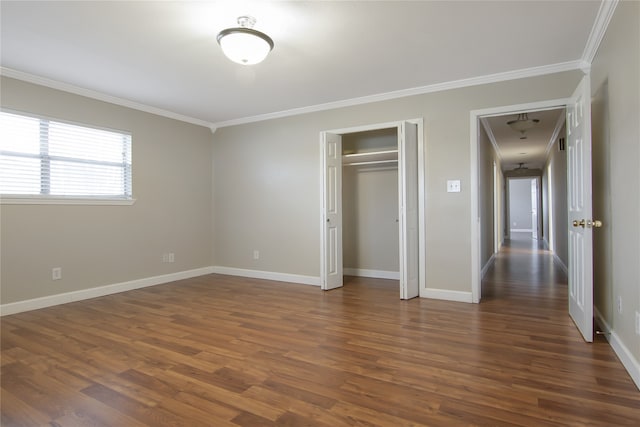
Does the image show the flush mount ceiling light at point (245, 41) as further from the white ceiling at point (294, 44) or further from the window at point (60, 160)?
the window at point (60, 160)

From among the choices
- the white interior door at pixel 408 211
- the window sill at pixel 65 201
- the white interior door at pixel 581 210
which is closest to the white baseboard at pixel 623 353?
the white interior door at pixel 581 210

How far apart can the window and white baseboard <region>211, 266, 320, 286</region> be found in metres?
1.86

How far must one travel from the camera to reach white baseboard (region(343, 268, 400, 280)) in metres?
5.24

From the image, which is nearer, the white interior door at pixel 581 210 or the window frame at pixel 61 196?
the white interior door at pixel 581 210

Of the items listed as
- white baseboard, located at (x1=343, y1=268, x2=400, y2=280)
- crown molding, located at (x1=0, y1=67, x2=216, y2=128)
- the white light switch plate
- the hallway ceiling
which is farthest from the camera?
the hallway ceiling

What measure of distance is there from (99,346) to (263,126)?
3.65 metres

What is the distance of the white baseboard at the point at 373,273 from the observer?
17.2ft

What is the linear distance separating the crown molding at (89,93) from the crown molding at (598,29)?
4.85 metres

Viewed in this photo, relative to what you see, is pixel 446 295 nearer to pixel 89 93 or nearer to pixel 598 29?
pixel 598 29

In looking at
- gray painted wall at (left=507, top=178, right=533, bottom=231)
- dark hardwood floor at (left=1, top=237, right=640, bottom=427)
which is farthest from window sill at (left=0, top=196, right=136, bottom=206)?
gray painted wall at (left=507, top=178, right=533, bottom=231)

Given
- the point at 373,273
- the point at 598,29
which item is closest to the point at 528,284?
the point at 373,273

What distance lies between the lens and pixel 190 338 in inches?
113

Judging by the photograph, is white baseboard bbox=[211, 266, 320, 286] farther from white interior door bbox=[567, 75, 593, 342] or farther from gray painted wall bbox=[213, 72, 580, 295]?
white interior door bbox=[567, 75, 593, 342]

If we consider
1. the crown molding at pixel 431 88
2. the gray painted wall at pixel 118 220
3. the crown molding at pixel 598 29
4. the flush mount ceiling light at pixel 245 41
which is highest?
the crown molding at pixel 431 88
